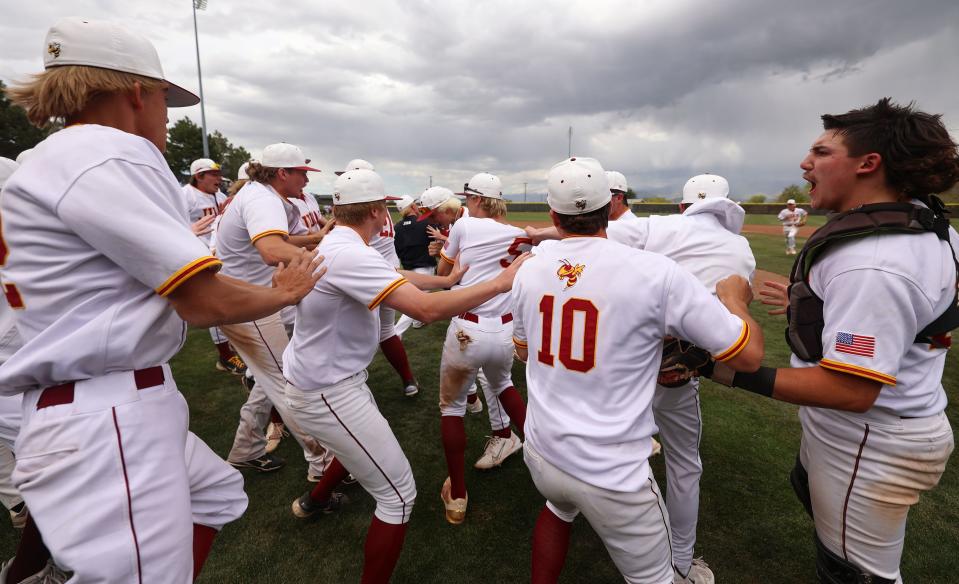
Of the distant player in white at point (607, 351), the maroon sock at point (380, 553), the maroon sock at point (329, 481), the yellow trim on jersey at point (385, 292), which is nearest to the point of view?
the distant player in white at point (607, 351)

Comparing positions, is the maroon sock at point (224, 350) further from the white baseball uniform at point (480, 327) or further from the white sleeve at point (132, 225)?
the white sleeve at point (132, 225)

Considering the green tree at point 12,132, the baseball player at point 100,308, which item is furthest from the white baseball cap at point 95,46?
the green tree at point 12,132

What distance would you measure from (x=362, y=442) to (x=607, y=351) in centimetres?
151

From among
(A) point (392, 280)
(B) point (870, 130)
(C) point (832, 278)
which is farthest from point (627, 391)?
(B) point (870, 130)

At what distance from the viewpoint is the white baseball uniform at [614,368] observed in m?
1.78

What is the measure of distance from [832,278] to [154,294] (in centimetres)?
262

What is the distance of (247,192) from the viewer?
3.90m

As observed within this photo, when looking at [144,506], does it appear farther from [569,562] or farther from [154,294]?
[569,562]

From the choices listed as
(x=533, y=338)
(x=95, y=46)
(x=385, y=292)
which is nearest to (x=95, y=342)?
(x=95, y=46)

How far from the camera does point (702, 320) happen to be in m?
1.74

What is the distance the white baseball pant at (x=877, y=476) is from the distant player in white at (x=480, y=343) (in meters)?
2.21

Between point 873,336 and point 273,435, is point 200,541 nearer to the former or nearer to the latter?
point 273,435

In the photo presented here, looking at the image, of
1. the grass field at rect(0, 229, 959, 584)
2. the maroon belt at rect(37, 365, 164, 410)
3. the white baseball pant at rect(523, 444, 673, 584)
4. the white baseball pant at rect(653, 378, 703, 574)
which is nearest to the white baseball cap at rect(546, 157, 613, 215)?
the white baseball pant at rect(523, 444, 673, 584)

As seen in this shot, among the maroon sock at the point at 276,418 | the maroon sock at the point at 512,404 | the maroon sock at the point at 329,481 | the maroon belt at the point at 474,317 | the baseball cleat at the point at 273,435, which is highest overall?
the maroon belt at the point at 474,317
